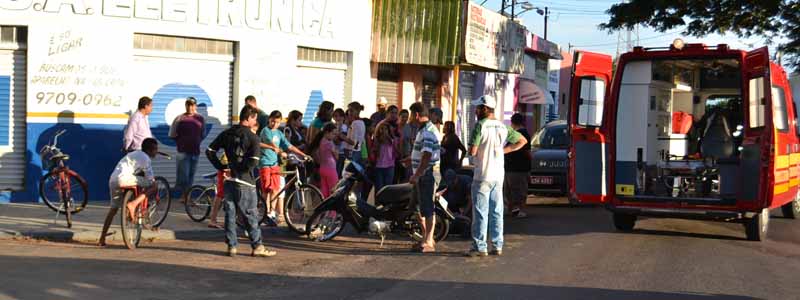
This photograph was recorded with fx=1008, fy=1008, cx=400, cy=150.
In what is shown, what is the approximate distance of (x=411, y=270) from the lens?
32.2 feet

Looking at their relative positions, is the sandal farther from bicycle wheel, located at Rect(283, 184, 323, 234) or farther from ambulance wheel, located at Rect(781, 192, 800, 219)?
ambulance wheel, located at Rect(781, 192, 800, 219)

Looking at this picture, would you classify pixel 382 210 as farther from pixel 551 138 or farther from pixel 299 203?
pixel 551 138

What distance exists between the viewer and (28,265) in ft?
31.2

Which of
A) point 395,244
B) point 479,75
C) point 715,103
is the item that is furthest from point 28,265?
point 479,75

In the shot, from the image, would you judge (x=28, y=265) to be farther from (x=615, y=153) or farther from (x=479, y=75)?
(x=479, y=75)

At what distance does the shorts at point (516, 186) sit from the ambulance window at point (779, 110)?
3.83m

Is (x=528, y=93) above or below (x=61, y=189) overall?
above

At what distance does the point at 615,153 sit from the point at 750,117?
1.77m

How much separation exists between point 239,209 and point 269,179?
221cm

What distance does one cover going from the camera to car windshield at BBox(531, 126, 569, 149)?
1914cm

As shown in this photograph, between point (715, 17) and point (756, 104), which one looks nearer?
point (756, 104)

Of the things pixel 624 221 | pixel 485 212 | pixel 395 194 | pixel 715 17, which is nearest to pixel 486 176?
pixel 485 212

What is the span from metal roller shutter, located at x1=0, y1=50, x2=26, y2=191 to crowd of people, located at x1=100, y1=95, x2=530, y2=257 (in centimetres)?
211

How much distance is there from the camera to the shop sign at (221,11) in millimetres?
15195
